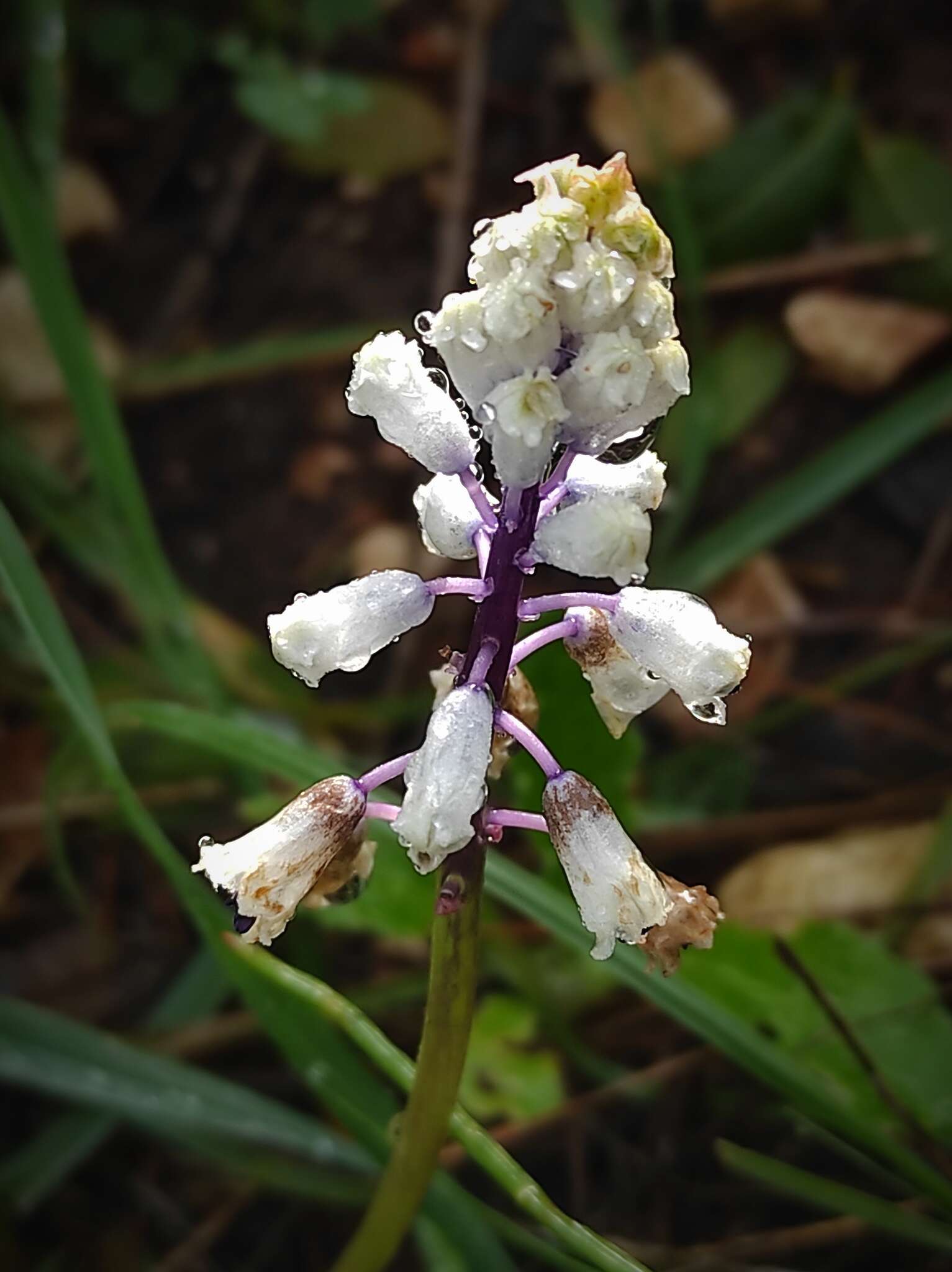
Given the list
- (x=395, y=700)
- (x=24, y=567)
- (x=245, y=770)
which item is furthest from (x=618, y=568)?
(x=395, y=700)

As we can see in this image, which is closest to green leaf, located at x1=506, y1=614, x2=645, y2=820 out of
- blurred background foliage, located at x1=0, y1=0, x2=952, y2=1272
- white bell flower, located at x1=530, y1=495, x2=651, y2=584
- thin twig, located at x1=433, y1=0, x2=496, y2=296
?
blurred background foliage, located at x1=0, y1=0, x2=952, y2=1272

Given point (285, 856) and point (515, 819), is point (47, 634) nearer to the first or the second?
point (285, 856)

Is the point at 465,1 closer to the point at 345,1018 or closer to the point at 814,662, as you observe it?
the point at 814,662

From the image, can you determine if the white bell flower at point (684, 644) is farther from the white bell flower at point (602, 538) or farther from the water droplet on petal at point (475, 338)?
the water droplet on petal at point (475, 338)

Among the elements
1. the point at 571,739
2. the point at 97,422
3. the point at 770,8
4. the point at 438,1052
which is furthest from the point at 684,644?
the point at 770,8

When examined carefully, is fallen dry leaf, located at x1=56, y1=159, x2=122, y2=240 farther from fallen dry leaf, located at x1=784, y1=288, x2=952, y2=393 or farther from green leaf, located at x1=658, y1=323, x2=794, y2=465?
fallen dry leaf, located at x1=784, y1=288, x2=952, y2=393

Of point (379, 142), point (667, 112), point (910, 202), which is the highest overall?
point (667, 112)

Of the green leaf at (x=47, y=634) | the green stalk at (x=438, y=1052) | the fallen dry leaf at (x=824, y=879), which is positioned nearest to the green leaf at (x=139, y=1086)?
the green stalk at (x=438, y=1052)
